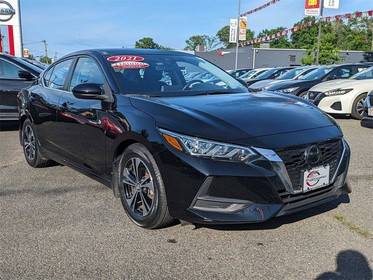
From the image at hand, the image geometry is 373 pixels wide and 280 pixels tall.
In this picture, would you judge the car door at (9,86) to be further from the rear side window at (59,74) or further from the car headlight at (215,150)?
the car headlight at (215,150)

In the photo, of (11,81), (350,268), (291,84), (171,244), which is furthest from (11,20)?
(350,268)

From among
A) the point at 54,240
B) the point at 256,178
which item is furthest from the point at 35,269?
the point at 256,178

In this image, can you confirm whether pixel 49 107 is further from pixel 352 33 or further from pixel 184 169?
pixel 352 33

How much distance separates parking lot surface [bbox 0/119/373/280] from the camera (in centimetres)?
326

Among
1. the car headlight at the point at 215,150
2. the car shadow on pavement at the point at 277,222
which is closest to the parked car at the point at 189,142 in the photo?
the car headlight at the point at 215,150

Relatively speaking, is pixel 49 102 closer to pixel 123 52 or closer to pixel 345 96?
pixel 123 52

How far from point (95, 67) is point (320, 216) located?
261 centimetres

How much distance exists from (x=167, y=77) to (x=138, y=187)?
1.30 metres

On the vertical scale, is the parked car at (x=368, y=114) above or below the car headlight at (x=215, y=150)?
below

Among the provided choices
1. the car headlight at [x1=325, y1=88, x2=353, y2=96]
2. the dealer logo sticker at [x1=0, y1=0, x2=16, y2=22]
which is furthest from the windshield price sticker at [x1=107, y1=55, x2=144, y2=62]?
the dealer logo sticker at [x1=0, y1=0, x2=16, y2=22]

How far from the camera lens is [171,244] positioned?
3697 millimetres

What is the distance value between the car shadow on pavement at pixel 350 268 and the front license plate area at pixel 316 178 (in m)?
0.53

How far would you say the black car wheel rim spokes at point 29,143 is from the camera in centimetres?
623

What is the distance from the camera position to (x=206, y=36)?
412 ft
